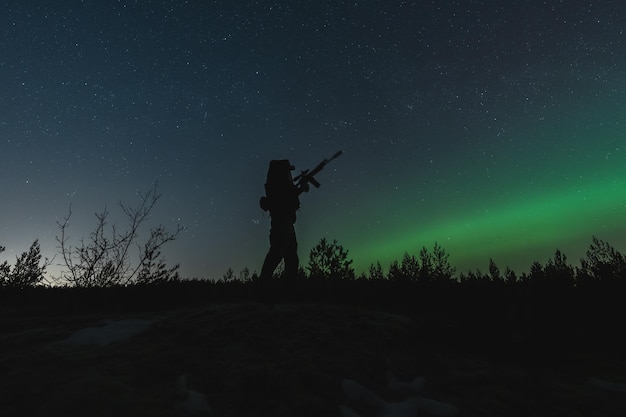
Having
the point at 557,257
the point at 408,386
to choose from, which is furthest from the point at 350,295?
the point at 557,257

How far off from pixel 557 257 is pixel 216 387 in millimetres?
10824

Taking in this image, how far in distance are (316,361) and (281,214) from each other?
193 inches

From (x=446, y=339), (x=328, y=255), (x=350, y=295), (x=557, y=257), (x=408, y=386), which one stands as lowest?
(x=408, y=386)

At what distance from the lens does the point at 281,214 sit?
7.61 meters

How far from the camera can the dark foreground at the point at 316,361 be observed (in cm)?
222

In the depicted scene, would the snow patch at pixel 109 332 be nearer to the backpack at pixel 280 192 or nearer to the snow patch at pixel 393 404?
the snow patch at pixel 393 404

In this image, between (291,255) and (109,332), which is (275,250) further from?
(109,332)

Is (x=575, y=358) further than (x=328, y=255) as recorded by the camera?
No

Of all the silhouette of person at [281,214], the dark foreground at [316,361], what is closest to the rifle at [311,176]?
the silhouette of person at [281,214]

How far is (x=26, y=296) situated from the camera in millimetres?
7027

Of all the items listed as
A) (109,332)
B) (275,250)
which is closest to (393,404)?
(109,332)

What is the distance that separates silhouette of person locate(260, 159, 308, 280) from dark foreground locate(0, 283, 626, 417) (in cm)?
286

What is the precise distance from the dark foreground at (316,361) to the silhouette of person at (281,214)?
Result: 286cm

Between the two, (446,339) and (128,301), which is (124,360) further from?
(128,301)
